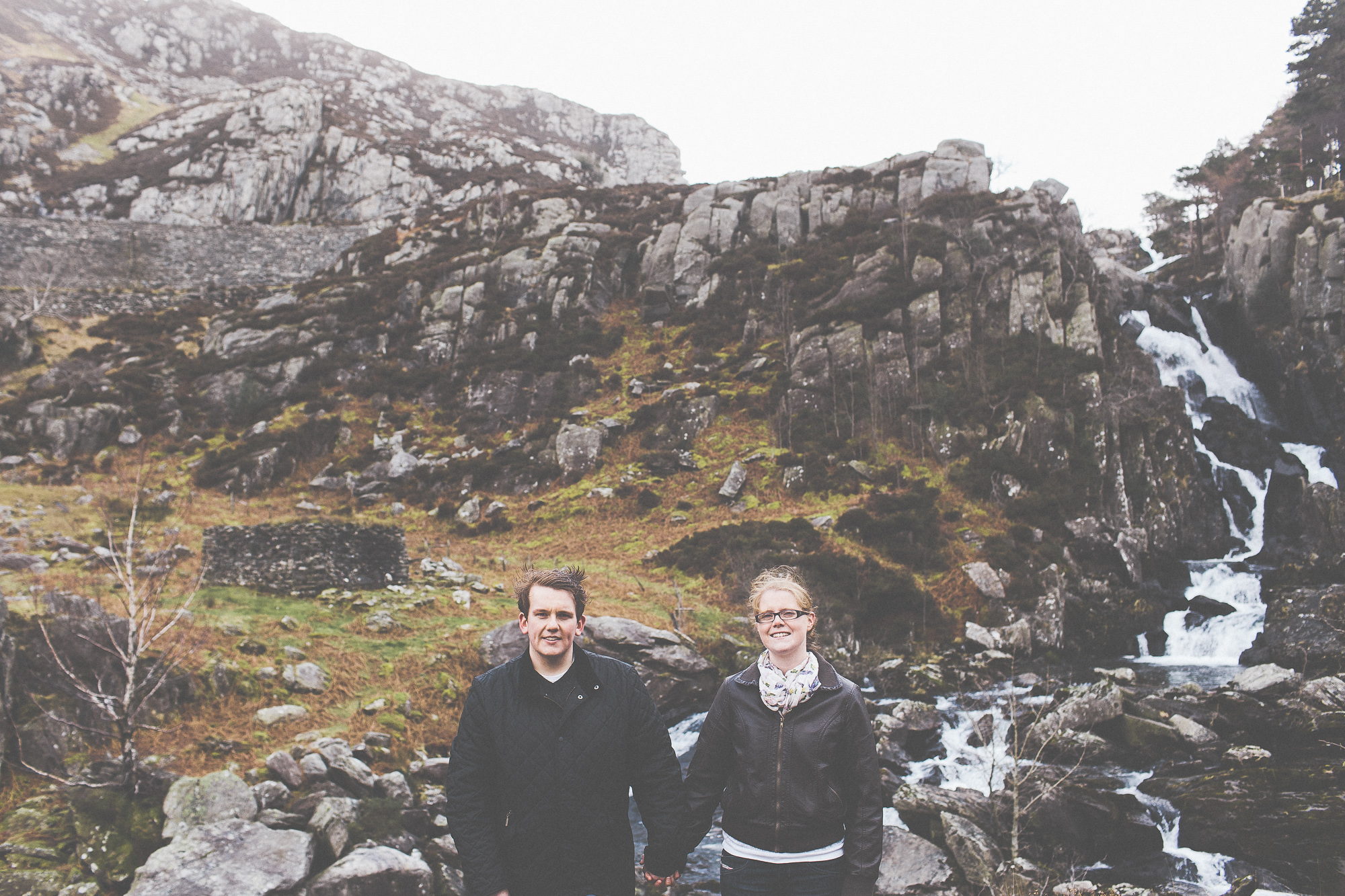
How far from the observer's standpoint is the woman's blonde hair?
3.25 metres

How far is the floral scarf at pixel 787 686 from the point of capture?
318 cm

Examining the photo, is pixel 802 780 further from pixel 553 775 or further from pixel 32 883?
pixel 32 883

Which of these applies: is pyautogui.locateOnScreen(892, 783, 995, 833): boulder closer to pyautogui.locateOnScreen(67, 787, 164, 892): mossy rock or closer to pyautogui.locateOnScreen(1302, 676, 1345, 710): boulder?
pyautogui.locateOnScreen(1302, 676, 1345, 710): boulder

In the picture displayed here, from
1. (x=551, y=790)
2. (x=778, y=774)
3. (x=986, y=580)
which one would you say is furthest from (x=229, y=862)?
(x=986, y=580)

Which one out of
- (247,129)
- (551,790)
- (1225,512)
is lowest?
(551,790)

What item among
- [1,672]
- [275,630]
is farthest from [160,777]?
[275,630]

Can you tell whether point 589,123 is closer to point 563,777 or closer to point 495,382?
point 495,382

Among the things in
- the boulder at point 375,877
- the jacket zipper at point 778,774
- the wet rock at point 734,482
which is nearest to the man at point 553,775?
the jacket zipper at point 778,774

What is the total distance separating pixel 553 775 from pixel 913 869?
6.89m

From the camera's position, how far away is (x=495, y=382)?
32.5 m

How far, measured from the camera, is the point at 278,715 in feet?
29.3

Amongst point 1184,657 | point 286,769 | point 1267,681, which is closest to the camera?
point 286,769

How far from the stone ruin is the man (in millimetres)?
12711

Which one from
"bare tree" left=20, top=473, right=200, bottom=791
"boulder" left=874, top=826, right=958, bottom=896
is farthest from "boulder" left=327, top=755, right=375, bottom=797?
"boulder" left=874, top=826, right=958, bottom=896
